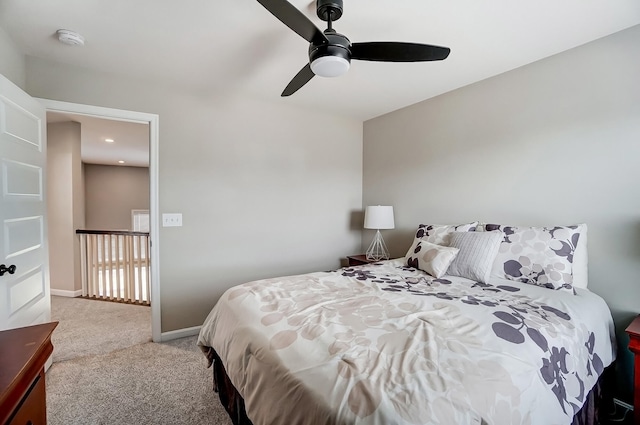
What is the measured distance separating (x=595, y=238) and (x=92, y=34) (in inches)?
145

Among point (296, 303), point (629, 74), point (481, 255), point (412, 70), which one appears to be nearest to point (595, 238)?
point (481, 255)

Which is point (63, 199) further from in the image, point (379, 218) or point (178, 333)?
point (379, 218)

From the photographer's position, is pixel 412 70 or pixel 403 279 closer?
pixel 403 279

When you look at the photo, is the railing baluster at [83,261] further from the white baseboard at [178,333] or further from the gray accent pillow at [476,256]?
the gray accent pillow at [476,256]

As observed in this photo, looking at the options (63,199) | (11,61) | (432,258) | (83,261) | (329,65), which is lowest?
(83,261)

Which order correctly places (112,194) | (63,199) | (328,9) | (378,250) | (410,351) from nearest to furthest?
(410,351) → (328,9) → (378,250) → (63,199) → (112,194)

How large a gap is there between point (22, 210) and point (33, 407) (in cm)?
157

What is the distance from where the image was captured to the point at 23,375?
0.83 metres

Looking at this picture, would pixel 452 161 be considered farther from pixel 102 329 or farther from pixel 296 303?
pixel 102 329

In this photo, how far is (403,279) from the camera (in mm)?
2137

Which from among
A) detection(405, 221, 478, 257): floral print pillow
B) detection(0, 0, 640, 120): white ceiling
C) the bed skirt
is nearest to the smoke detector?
detection(0, 0, 640, 120): white ceiling

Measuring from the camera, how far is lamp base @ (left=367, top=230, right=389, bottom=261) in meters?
3.45

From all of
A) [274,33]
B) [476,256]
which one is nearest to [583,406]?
[476,256]

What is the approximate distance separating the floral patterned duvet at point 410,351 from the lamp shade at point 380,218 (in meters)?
1.39
